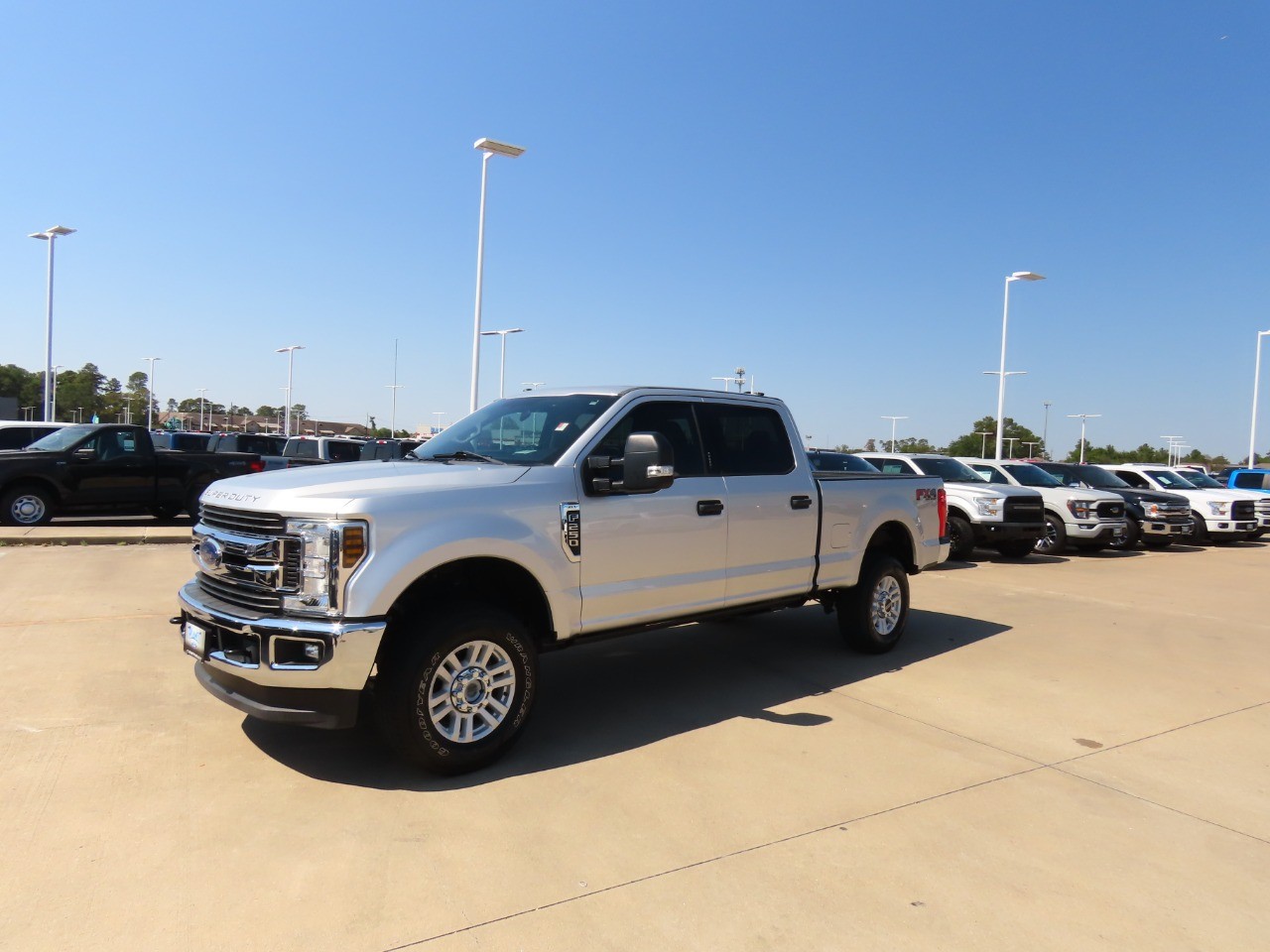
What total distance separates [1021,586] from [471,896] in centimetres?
1029

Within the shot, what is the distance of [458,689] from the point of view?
14.3 feet

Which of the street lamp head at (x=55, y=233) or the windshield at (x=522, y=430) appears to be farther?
the street lamp head at (x=55, y=233)

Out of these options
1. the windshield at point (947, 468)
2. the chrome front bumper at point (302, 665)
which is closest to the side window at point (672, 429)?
the chrome front bumper at point (302, 665)

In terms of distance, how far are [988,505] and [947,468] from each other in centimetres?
185

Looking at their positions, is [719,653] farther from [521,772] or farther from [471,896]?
[471,896]

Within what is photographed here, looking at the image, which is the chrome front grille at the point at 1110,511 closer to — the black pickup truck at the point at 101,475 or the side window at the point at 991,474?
the side window at the point at 991,474

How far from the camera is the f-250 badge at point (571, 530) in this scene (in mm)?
4777

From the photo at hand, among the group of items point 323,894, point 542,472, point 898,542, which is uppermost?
point 542,472

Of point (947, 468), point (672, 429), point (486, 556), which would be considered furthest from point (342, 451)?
point (486, 556)

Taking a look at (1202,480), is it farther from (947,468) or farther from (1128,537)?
(947,468)

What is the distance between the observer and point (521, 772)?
14.8 ft

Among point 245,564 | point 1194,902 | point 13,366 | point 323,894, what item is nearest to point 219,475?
point 245,564

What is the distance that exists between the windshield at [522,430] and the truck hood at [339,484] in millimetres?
227

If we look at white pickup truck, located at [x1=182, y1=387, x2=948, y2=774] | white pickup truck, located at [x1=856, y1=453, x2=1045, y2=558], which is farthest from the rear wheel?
white pickup truck, located at [x1=182, y1=387, x2=948, y2=774]
